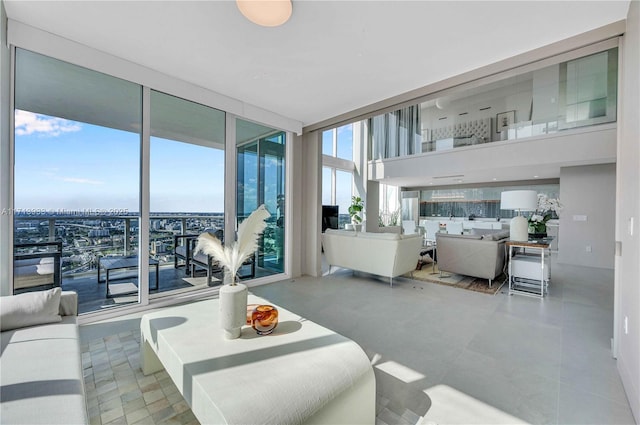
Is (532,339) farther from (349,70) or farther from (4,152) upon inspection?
(4,152)

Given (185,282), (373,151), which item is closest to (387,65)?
(185,282)

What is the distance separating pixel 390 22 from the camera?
2.12 metres

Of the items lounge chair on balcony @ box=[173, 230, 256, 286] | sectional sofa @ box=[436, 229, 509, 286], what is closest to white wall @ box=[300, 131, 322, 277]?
lounge chair on balcony @ box=[173, 230, 256, 286]

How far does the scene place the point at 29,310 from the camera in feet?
5.43

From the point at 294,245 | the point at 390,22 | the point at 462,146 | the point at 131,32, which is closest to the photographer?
the point at 390,22

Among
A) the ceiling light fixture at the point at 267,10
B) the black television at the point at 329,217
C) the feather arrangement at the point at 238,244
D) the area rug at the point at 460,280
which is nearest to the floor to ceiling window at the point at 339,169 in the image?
the black television at the point at 329,217

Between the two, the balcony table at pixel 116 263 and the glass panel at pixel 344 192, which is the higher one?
the glass panel at pixel 344 192

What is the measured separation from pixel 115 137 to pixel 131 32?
3.56 feet

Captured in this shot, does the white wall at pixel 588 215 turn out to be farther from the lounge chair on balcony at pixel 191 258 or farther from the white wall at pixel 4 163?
the white wall at pixel 4 163

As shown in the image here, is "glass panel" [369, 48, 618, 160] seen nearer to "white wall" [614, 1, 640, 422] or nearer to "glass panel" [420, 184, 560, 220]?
"white wall" [614, 1, 640, 422]

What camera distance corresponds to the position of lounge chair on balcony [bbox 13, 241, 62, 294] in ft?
7.79

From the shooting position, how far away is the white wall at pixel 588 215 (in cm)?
548

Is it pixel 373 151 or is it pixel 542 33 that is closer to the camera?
pixel 542 33

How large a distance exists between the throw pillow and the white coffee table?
0.63 m
